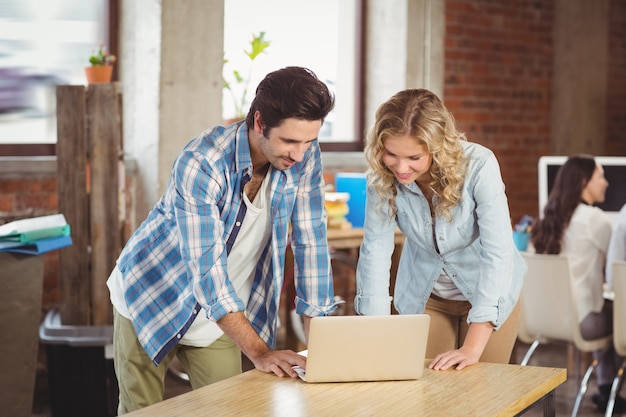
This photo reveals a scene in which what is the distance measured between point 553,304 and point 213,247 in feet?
8.57

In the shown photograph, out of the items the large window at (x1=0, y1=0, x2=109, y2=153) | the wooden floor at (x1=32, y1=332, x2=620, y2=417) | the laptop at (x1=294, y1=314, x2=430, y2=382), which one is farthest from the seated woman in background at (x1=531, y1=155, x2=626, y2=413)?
the large window at (x1=0, y1=0, x2=109, y2=153)

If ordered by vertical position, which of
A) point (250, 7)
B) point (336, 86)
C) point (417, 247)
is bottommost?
point (417, 247)

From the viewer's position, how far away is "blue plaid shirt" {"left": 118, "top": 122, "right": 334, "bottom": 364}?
2328 millimetres

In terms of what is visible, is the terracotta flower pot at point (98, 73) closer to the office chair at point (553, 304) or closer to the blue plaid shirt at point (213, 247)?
the office chair at point (553, 304)

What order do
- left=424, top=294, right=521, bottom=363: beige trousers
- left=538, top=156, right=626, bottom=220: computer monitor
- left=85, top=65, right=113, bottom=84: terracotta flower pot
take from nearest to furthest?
left=424, top=294, right=521, bottom=363: beige trousers → left=85, top=65, right=113, bottom=84: terracotta flower pot → left=538, top=156, right=626, bottom=220: computer monitor

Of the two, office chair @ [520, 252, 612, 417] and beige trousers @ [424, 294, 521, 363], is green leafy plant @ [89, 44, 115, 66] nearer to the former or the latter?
office chair @ [520, 252, 612, 417]

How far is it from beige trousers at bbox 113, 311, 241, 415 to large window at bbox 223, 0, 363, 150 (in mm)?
3470

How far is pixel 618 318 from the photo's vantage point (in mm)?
4211

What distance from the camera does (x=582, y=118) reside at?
735 centimetres

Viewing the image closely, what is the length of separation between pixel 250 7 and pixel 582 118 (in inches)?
116

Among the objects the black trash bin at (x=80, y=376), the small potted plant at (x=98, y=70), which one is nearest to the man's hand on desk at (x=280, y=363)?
the black trash bin at (x=80, y=376)

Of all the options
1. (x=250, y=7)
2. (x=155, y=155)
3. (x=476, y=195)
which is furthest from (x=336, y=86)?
(x=476, y=195)

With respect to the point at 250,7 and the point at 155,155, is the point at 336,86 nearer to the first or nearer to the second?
the point at 250,7

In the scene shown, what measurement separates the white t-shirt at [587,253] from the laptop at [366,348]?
2436 millimetres
